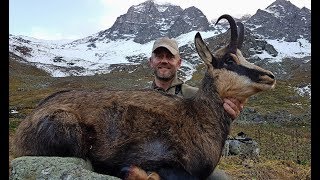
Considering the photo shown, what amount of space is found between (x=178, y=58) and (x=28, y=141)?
4.42 m

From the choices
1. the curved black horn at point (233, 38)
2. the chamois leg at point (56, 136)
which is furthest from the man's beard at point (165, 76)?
the chamois leg at point (56, 136)

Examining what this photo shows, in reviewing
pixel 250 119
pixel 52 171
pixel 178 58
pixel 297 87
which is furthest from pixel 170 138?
pixel 297 87

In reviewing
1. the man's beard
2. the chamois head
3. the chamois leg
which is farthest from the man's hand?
the chamois leg

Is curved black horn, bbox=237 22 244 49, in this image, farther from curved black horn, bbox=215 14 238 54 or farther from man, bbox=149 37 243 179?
man, bbox=149 37 243 179

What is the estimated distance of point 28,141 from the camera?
23.5ft

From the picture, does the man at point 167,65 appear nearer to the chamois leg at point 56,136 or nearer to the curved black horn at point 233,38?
the curved black horn at point 233,38

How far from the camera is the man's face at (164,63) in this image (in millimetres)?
10203

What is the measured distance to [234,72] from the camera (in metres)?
8.11

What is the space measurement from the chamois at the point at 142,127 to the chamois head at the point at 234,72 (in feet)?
0.06

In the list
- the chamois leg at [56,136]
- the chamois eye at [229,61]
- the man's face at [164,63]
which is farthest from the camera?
the man's face at [164,63]

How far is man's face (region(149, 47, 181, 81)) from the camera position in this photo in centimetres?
1020

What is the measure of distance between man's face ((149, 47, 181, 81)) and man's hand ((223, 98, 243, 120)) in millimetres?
2294

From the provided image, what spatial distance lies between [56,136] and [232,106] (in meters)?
3.22

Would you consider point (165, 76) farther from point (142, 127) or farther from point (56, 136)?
point (56, 136)
